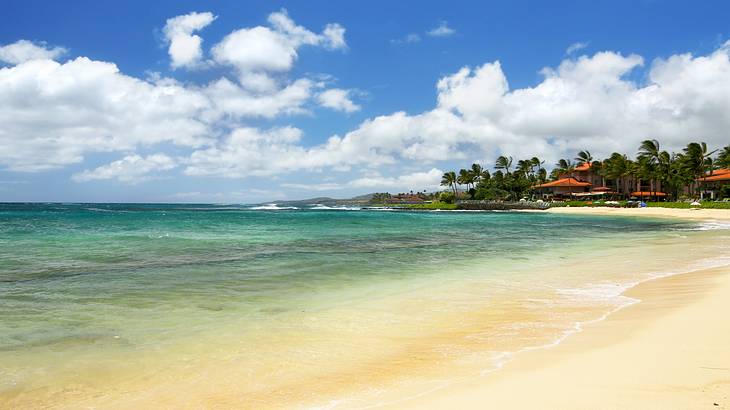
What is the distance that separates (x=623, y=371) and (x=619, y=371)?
4cm

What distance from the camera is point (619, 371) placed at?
525cm

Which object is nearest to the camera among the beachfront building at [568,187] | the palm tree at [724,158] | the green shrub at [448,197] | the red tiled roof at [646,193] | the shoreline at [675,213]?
the shoreline at [675,213]

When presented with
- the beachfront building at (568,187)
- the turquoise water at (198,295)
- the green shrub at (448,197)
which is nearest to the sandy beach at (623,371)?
the turquoise water at (198,295)

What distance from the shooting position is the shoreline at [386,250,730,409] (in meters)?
4.45

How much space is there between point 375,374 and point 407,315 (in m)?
3.33

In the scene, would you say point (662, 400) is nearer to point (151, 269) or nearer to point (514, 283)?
point (514, 283)

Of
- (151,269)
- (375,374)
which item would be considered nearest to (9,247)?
(151,269)

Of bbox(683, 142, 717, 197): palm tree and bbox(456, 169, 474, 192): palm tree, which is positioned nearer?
bbox(683, 142, 717, 197): palm tree

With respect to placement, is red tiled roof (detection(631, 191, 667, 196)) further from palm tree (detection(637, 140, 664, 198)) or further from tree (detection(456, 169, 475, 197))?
tree (detection(456, 169, 475, 197))

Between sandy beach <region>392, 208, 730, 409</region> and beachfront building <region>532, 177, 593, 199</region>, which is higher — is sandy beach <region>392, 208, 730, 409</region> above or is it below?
below

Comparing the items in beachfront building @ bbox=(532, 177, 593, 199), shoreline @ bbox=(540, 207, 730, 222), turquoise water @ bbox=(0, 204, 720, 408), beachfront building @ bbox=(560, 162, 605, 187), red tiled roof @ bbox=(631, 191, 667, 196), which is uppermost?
beachfront building @ bbox=(560, 162, 605, 187)

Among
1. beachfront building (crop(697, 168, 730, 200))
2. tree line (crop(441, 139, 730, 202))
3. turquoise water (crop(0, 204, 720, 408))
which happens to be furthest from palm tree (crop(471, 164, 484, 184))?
turquoise water (crop(0, 204, 720, 408))

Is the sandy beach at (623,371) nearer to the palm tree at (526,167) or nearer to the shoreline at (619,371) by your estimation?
the shoreline at (619,371)

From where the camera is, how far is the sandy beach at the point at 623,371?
14.6ft
